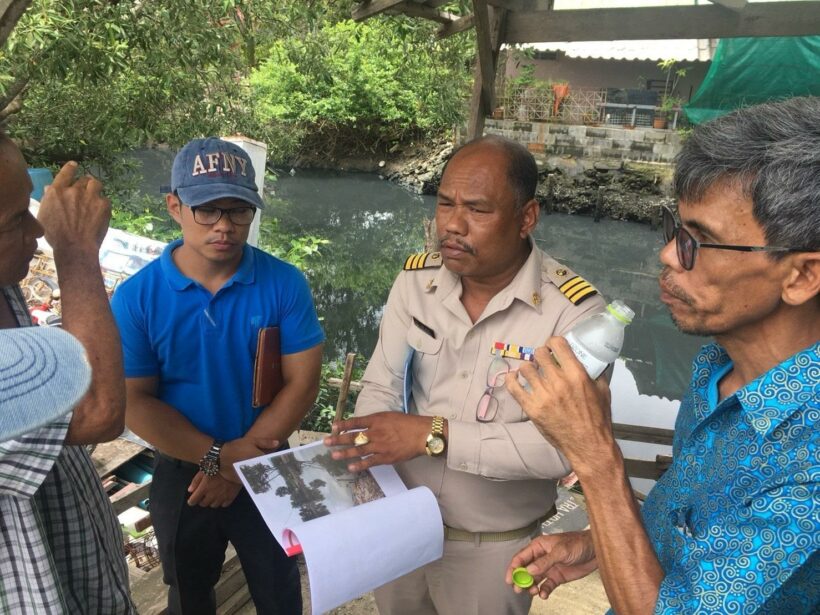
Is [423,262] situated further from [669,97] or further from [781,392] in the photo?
[669,97]

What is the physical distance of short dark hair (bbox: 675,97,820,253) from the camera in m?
0.97

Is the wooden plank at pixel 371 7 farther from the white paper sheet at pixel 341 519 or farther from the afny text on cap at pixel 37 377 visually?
the afny text on cap at pixel 37 377

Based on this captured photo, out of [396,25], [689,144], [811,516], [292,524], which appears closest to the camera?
[811,516]

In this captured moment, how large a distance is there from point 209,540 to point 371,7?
3096mm

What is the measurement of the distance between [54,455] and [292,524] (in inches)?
24.6

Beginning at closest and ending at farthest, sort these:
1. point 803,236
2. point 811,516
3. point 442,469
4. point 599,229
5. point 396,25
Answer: point 811,516
point 803,236
point 442,469
point 396,25
point 599,229

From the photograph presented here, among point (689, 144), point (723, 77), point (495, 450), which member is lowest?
point (495, 450)

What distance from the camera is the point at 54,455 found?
0.97 m

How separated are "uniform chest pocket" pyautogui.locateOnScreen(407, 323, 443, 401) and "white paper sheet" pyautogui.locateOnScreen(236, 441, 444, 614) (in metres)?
0.28

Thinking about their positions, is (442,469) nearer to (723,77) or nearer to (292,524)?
(292,524)

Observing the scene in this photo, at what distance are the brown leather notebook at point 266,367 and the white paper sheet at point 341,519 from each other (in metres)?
0.39

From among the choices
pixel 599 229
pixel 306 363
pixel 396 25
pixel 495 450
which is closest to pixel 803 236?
pixel 495 450

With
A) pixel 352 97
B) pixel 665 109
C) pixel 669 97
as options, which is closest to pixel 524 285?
pixel 665 109

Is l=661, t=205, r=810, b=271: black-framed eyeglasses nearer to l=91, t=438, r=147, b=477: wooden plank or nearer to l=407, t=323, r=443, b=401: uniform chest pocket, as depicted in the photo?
l=407, t=323, r=443, b=401: uniform chest pocket
